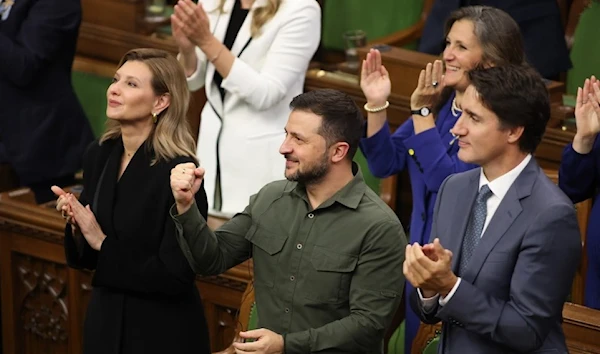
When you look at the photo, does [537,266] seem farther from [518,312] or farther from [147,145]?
[147,145]

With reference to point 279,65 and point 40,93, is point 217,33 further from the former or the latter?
point 40,93

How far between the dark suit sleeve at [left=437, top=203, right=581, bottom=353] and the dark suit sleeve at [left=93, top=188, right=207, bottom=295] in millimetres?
784

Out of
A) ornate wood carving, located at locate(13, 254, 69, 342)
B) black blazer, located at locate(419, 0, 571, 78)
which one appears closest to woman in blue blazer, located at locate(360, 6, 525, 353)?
black blazer, located at locate(419, 0, 571, 78)

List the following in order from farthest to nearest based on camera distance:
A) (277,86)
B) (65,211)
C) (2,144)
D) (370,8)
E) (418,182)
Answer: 1. (370,8)
2. (2,144)
3. (277,86)
4. (418,182)
5. (65,211)

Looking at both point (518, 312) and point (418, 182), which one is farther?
point (418, 182)

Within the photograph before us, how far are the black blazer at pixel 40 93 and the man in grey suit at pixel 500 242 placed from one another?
2029 millimetres

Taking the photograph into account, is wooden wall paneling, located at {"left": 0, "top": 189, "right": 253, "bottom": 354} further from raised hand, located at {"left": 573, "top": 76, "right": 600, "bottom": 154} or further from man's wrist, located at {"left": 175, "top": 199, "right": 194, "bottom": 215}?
raised hand, located at {"left": 573, "top": 76, "right": 600, "bottom": 154}

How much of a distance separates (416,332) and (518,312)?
899 millimetres

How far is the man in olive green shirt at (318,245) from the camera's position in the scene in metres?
2.37

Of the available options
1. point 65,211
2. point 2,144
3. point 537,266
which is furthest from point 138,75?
point 2,144

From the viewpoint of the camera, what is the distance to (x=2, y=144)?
4.17 m

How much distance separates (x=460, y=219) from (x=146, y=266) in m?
0.81

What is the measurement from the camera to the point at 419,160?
2.86 metres

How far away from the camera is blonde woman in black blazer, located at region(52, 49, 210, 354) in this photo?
2.72 metres
